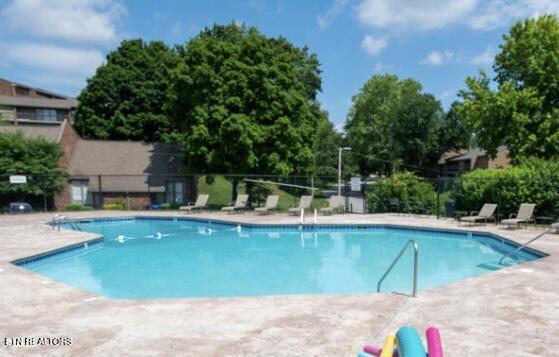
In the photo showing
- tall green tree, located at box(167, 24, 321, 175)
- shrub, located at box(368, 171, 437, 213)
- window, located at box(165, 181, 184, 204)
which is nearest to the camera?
shrub, located at box(368, 171, 437, 213)

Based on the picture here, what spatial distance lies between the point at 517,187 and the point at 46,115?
54560 millimetres

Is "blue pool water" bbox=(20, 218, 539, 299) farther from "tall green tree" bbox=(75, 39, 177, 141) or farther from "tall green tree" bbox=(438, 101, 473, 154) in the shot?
"tall green tree" bbox=(438, 101, 473, 154)

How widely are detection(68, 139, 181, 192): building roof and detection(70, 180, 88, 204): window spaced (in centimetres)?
54

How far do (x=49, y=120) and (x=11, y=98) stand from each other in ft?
15.7

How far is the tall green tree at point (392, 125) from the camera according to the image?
41656 mm

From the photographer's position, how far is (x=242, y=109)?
78.3ft

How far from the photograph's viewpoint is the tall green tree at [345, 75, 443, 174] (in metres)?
41.7

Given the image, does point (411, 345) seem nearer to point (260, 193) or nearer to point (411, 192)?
point (411, 192)

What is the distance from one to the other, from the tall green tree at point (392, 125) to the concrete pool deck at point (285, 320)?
36.0 m

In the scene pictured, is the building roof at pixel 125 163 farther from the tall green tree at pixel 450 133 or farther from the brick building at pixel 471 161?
the tall green tree at pixel 450 133

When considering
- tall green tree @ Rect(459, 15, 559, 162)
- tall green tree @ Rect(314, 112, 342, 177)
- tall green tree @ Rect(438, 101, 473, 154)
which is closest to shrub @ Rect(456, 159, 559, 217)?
tall green tree @ Rect(459, 15, 559, 162)

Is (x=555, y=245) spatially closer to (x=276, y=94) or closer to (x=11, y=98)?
(x=276, y=94)

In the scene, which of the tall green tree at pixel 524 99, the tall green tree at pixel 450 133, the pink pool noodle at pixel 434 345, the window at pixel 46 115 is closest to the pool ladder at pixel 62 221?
the pink pool noodle at pixel 434 345

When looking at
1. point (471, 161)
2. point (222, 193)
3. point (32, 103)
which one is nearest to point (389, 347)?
point (222, 193)
